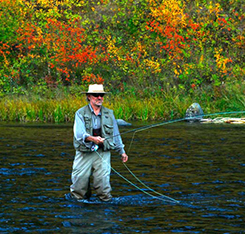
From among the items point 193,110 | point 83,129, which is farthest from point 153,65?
point 83,129

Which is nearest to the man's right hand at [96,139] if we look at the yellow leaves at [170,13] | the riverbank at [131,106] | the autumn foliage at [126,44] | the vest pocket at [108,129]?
the vest pocket at [108,129]

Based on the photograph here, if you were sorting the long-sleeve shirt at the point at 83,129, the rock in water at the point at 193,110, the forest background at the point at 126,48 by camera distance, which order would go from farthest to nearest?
the forest background at the point at 126,48 < the rock in water at the point at 193,110 < the long-sleeve shirt at the point at 83,129

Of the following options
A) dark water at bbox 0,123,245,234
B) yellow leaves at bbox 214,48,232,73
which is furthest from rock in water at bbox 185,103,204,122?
dark water at bbox 0,123,245,234

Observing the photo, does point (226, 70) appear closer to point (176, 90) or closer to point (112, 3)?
point (176, 90)

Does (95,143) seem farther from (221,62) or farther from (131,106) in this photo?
(221,62)

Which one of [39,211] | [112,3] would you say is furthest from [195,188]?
[112,3]

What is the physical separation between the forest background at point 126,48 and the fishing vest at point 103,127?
1931cm

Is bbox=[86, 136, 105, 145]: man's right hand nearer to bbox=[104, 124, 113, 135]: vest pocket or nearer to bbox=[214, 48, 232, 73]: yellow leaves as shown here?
bbox=[104, 124, 113, 135]: vest pocket

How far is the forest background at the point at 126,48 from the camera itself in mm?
30109

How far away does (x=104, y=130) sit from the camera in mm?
8688

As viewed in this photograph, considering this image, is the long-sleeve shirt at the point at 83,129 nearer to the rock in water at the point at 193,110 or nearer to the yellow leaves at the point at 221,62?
the rock in water at the point at 193,110

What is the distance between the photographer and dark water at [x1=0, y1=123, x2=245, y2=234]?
761cm

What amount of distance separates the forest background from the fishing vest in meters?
19.3

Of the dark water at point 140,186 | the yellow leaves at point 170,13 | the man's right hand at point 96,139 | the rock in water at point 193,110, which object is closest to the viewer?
the dark water at point 140,186
